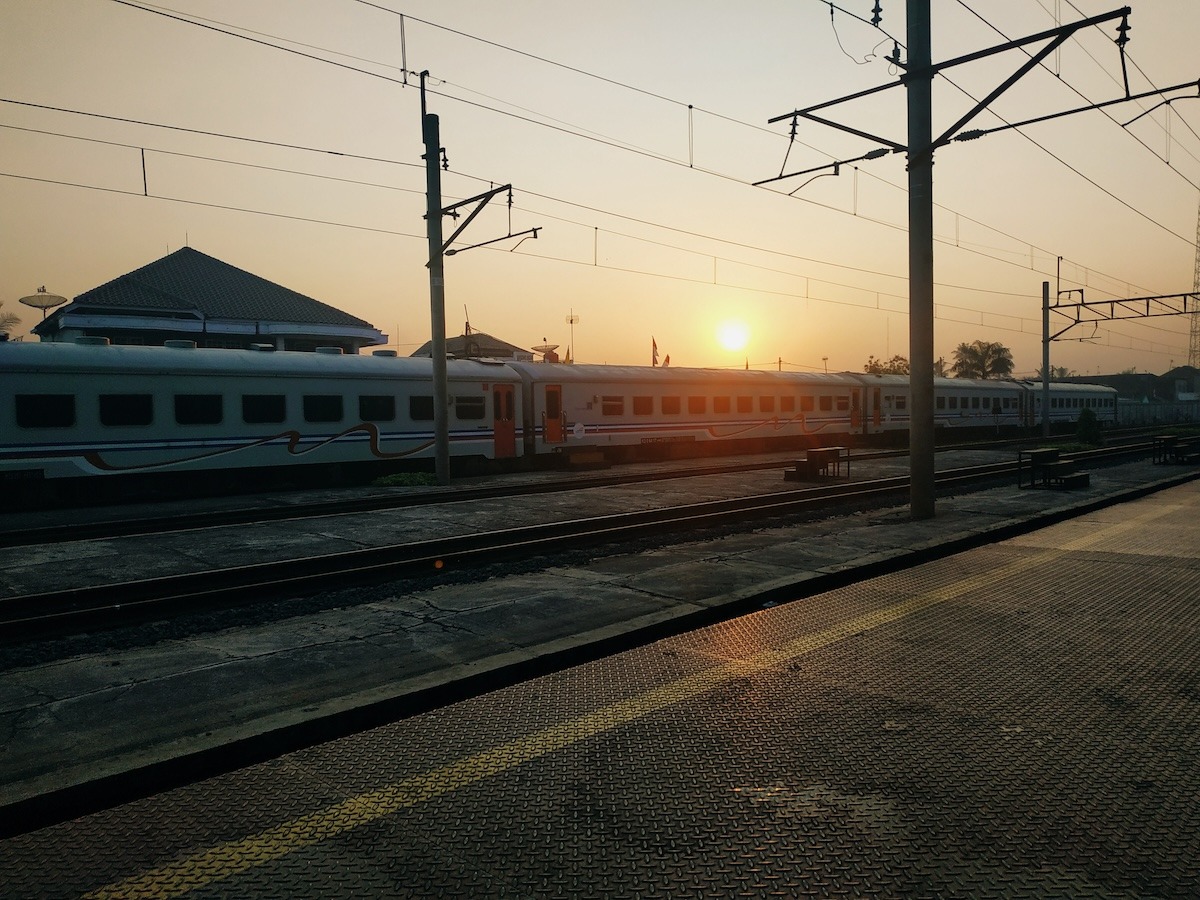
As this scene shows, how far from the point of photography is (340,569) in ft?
30.0

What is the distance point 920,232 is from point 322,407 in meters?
14.0

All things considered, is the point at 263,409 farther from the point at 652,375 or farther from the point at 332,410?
the point at 652,375

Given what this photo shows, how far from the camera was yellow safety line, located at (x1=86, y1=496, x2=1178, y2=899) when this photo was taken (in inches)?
116

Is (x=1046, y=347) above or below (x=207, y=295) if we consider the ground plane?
below

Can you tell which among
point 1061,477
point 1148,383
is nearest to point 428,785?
point 1061,477

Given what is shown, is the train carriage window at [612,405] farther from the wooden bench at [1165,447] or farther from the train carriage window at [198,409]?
the wooden bench at [1165,447]

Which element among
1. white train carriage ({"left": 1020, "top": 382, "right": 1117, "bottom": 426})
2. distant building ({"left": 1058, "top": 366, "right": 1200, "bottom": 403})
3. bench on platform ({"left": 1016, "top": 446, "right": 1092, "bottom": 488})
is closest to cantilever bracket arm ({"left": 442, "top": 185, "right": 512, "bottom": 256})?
bench on platform ({"left": 1016, "top": 446, "right": 1092, "bottom": 488})

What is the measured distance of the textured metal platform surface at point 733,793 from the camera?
9.57 feet

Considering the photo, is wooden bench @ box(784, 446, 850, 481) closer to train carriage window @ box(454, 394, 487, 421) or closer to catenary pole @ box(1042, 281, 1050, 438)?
train carriage window @ box(454, 394, 487, 421)

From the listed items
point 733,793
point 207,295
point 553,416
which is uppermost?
point 207,295

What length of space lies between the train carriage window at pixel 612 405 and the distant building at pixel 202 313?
26.1 metres

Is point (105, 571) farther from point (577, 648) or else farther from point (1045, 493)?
point (1045, 493)

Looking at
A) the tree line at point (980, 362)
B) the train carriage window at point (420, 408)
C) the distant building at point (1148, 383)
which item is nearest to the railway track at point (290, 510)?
the train carriage window at point (420, 408)

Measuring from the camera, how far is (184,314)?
4653 centimetres
